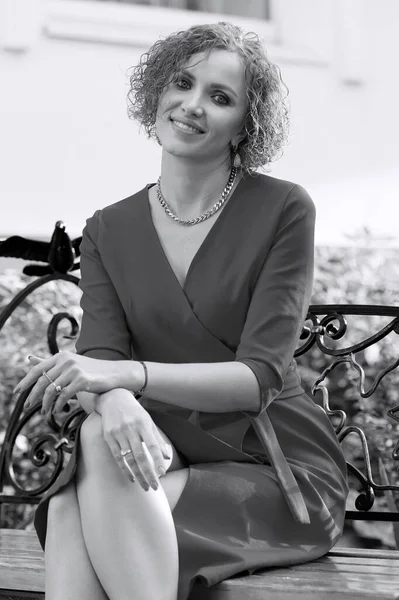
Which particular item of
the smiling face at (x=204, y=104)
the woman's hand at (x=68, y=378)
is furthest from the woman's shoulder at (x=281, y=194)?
the woman's hand at (x=68, y=378)

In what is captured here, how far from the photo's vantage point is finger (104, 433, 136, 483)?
5.90 ft

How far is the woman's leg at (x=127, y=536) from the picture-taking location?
1.79 metres

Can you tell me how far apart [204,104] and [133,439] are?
30.5 inches

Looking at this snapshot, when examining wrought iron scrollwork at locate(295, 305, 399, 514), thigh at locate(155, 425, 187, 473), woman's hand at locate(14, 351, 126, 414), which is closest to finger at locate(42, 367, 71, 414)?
woman's hand at locate(14, 351, 126, 414)

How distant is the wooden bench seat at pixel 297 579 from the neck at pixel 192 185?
2.69 feet

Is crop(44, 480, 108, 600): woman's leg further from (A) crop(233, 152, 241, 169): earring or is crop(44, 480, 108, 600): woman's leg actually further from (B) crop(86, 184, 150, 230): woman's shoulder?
(A) crop(233, 152, 241, 169): earring

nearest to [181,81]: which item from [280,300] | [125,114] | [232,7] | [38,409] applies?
[280,300]

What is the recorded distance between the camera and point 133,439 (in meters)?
1.82

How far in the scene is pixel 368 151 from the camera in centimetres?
540

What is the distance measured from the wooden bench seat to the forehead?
1041 mm

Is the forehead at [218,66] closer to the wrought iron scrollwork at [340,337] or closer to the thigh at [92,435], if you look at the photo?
the thigh at [92,435]

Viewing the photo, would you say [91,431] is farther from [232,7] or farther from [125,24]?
[232,7]

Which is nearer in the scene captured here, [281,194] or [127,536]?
[127,536]

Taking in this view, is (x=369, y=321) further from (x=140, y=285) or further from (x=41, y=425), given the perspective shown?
(x=140, y=285)
